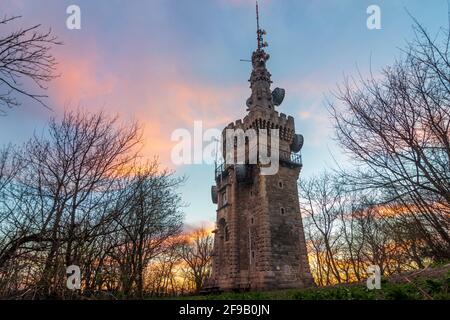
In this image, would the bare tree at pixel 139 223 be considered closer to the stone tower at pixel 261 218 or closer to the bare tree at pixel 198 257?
the stone tower at pixel 261 218

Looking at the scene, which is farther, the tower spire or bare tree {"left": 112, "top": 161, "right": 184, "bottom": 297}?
the tower spire

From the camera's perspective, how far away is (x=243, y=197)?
27.4 metres

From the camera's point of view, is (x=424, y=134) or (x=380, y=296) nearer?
(x=424, y=134)

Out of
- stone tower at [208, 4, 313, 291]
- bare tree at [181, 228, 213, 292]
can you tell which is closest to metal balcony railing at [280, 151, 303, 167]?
stone tower at [208, 4, 313, 291]

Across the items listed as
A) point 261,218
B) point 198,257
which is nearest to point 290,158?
point 261,218

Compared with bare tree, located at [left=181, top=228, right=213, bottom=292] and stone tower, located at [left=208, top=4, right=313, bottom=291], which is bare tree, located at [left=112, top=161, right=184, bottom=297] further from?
bare tree, located at [left=181, top=228, right=213, bottom=292]

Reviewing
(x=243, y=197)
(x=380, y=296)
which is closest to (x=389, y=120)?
(x=380, y=296)

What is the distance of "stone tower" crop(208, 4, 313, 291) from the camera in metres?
23.0

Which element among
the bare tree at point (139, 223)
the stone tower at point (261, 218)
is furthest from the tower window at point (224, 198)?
the bare tree at point (139, 223)

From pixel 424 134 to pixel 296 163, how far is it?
21.7 meters

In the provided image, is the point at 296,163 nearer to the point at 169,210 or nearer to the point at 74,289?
the point at 169,210

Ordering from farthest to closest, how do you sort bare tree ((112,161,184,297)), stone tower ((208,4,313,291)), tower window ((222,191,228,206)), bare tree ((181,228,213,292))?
1. bare tree ((181,228,213,292))
2. tower window ((222,191,228,206))
3. stone tower ((208,4,313,291))
4. bare tree ((112,161,184,297))

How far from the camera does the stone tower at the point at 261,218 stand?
75.5ft

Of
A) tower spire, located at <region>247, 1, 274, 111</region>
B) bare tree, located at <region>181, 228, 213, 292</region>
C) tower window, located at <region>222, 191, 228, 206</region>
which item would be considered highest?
tower spire, located at <region>247, 1, 274, 111</region>
